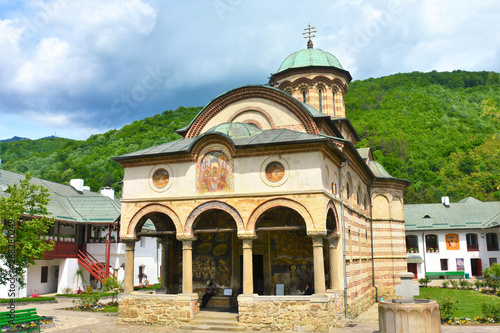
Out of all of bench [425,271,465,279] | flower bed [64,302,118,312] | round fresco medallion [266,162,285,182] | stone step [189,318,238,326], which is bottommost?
bench [425,271,465,279]

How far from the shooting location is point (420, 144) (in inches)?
2586

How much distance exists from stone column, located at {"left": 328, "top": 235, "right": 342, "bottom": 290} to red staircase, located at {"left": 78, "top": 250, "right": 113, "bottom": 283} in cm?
1434

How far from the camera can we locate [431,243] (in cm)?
3681

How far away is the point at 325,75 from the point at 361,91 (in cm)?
5501

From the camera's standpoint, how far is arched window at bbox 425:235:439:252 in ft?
118

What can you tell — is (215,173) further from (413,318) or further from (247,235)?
(413,318)

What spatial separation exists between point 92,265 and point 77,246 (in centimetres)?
142

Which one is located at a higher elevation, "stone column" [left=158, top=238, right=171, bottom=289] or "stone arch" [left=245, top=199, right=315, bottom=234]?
"stone arch" [left=245, top=199, right=315, bottom=234]

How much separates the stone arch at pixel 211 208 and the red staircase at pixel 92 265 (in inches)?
472

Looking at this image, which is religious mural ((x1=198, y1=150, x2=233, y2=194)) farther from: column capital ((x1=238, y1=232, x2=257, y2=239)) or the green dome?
the green dome

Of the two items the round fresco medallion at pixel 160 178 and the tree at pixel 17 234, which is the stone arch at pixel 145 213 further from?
the tree at pixel 17 234

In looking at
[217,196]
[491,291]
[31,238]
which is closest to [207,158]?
[217,196]

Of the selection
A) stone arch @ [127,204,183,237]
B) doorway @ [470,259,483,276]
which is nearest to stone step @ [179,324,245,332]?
stone arch @ [127,204,183,237]

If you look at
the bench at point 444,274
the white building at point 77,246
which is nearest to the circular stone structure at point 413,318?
the white building at point 77,246
